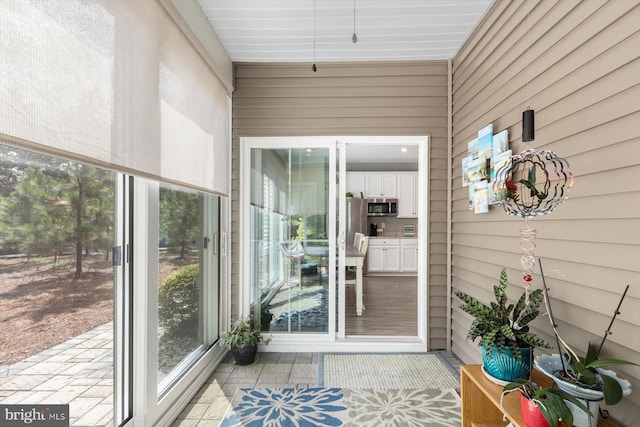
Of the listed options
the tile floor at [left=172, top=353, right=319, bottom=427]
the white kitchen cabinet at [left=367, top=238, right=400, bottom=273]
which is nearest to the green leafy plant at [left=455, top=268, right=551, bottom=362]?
the tile floor at [left=172, top=353, right=319, bottom=427]

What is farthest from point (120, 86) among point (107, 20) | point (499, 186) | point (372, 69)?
point (372, 69)

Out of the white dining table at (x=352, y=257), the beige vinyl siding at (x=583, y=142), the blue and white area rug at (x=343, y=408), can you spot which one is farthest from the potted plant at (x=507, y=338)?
the white dining table at (x=352, y=257)

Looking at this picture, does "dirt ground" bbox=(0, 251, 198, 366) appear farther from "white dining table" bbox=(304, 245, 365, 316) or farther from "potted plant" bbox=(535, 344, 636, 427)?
"potted plant" bbox=(535, 344, 636, 427)

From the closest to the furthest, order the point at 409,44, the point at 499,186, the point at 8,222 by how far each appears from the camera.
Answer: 1. the point at 8,222
2. the point at 499,186
3. the point at 409,44

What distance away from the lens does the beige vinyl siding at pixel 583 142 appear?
4.14ft

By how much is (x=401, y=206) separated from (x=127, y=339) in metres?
6.18

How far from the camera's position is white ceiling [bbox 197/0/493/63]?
2.34 metres

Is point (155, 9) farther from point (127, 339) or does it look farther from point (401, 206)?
point (401, 206)

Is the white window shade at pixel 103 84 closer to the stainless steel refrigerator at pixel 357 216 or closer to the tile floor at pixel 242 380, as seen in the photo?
the tile floor at pixel 242 380

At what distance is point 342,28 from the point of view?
2.59 meters

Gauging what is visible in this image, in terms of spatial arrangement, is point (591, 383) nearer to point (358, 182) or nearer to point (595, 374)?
point (595, 374)

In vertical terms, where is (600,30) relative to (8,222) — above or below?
above

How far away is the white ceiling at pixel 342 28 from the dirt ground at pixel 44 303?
6.60ft

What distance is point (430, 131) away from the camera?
10.1 feet
